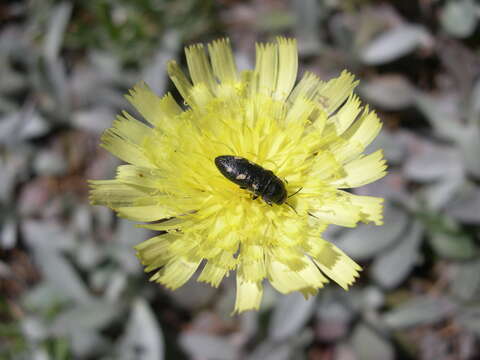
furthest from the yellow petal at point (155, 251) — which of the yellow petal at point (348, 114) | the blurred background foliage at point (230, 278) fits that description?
the blurred background foliage at point (230, 278)

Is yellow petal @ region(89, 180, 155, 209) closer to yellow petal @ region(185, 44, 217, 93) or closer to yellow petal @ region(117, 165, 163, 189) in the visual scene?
yellow petal @ region(117, 165, 163, 189)

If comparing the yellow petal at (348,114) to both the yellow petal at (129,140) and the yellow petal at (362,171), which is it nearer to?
the yellow petal at (362,171)

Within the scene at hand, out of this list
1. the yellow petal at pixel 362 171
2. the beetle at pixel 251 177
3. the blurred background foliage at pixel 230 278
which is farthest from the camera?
the blurred background foliage at pixel 230 278

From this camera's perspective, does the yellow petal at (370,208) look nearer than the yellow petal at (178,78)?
Yes

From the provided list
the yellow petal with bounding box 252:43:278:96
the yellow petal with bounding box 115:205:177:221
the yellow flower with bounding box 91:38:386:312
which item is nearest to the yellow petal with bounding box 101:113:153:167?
the yellow flower with bounding box 91:38:386:312

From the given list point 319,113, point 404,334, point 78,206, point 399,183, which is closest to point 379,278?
point 404,334

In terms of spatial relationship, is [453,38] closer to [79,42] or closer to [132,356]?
[79,42]

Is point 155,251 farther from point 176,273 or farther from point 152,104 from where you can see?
point 152,104
